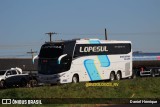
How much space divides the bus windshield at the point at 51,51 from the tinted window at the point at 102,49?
1855mm

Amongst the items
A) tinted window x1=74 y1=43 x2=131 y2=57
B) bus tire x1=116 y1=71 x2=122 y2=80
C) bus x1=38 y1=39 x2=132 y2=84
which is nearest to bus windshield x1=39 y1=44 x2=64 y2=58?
bus x1=38 y1=39 x2=132 y2=84

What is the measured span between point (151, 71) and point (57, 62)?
22.6 m

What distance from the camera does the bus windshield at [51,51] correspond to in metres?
35.3

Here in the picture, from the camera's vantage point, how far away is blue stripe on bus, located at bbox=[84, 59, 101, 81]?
38062 millimetres

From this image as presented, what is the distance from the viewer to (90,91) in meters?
27.9

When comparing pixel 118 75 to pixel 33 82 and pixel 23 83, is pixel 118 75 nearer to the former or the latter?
pixel 33 82

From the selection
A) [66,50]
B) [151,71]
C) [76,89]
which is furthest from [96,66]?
[151,71]

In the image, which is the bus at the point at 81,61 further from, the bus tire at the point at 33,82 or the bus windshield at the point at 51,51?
the bus tire at the point at 33,82

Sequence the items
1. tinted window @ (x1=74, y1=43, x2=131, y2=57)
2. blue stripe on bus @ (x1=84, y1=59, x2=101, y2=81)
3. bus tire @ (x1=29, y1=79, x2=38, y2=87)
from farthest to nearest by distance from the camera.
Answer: bus tire @ (x1=29, y1=79, x2=38, y2=87) → blue stripe on bus @ (x1=84, y1=59, x2=101, y2=81) → tinted window @ (x1=74, y1=43, x2=131, y2=57)

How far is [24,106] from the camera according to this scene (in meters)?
20.7

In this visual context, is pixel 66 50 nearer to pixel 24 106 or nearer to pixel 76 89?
pixel 76 89

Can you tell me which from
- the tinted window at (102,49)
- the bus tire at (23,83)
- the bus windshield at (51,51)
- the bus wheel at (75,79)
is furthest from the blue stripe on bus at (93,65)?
the bus tire at (23,83)

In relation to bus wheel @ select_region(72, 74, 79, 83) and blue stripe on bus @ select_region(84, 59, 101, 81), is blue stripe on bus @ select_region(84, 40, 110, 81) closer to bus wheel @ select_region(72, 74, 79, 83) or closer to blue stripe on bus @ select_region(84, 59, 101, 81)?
blue stripe on bus @ select_region(84, 59, 101, 81)

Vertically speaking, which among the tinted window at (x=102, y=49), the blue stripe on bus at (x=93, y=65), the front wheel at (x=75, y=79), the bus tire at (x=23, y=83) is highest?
the tinted window at (x=102, y=49)
